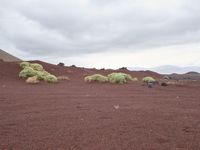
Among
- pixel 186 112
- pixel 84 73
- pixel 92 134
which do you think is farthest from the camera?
pixel 84 73

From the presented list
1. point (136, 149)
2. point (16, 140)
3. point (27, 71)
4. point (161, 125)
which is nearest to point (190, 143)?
point (136, 149)

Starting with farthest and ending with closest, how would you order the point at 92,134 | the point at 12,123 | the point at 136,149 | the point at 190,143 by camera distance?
the point at 12,123, the point at 92,134, the point at 190,143, the point at 136,149

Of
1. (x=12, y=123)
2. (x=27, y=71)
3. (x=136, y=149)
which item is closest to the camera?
(x=136, y=149)

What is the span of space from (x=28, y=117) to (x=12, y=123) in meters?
1.06

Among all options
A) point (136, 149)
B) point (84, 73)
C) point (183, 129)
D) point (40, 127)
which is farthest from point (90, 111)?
point (84, 73)

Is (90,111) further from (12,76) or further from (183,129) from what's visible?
(12,76)

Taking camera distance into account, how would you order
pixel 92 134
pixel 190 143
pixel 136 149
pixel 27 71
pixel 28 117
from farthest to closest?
pixel 27 71 → pixel 28 117 → pixel 92 134 → pixel 190 143 → pixel 136 149

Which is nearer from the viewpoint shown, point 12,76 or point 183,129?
point 183,129

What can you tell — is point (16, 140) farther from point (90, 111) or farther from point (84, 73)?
point (84, 73)

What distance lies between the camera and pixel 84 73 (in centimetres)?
4047

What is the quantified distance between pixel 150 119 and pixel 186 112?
2366mm

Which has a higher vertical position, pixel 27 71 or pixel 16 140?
pixel 27 71

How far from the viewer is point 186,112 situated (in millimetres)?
12680

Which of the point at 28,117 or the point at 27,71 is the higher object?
the point at 27,71
